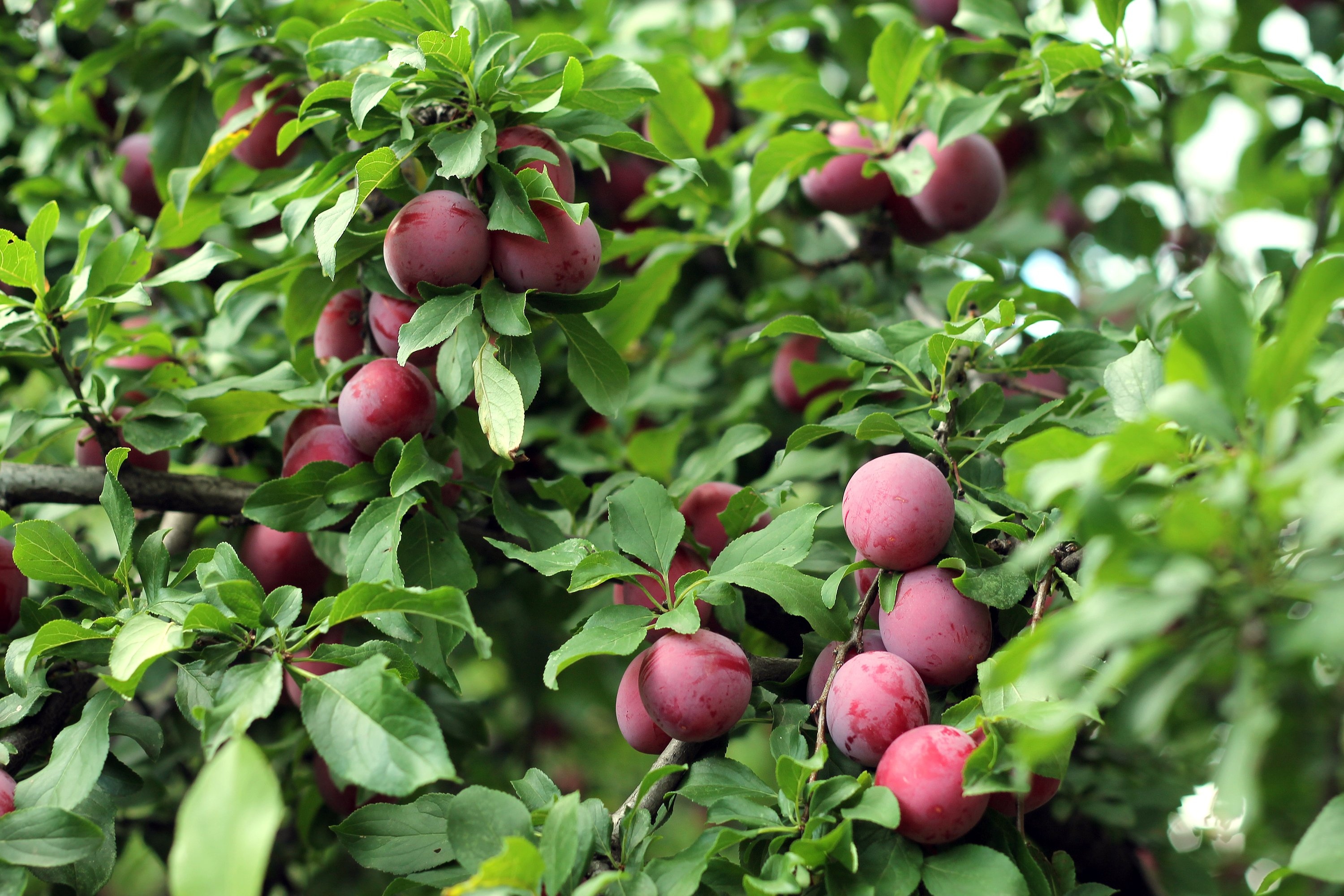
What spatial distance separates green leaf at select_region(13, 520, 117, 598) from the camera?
33.9 inches

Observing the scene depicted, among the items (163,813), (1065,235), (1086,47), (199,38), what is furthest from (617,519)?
(1065,235)

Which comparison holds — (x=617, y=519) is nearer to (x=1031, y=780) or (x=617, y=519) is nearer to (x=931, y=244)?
(x=1031, y=780)

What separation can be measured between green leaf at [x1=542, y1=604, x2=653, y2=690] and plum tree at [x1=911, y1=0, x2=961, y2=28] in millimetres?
1423

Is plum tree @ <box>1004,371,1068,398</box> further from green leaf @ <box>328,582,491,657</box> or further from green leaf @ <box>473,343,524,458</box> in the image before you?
green leaf @ <box>328,582,491,657</box>

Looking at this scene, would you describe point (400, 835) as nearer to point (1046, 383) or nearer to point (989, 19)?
point (1046, 383)

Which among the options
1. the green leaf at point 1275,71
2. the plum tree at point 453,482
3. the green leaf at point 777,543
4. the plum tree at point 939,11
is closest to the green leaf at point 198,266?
the plum tree at point 453,482

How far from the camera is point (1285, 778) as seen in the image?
1.72 m

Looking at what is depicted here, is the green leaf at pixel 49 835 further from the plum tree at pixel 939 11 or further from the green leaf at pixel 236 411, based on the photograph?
the plum tree at pixel 939 11

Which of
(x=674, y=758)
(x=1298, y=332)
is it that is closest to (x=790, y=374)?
(x=674, y=758)

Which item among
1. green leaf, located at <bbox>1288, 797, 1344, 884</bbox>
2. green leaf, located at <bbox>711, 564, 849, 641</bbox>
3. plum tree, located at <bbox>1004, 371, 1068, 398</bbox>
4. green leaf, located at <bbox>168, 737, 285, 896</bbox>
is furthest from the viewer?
plum tree, located at <bbox>1004, 371, 1068, 398</bbox>

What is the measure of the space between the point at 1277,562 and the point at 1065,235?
2.14m

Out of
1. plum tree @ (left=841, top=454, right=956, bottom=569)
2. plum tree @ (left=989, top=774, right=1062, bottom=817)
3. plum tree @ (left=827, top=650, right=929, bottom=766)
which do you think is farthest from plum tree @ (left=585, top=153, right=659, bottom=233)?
plum tree @ (left=989, top=774, right=1062, bottom=817)

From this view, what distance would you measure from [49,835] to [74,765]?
0.07 metres

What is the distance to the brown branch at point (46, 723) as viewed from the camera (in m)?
0.91
